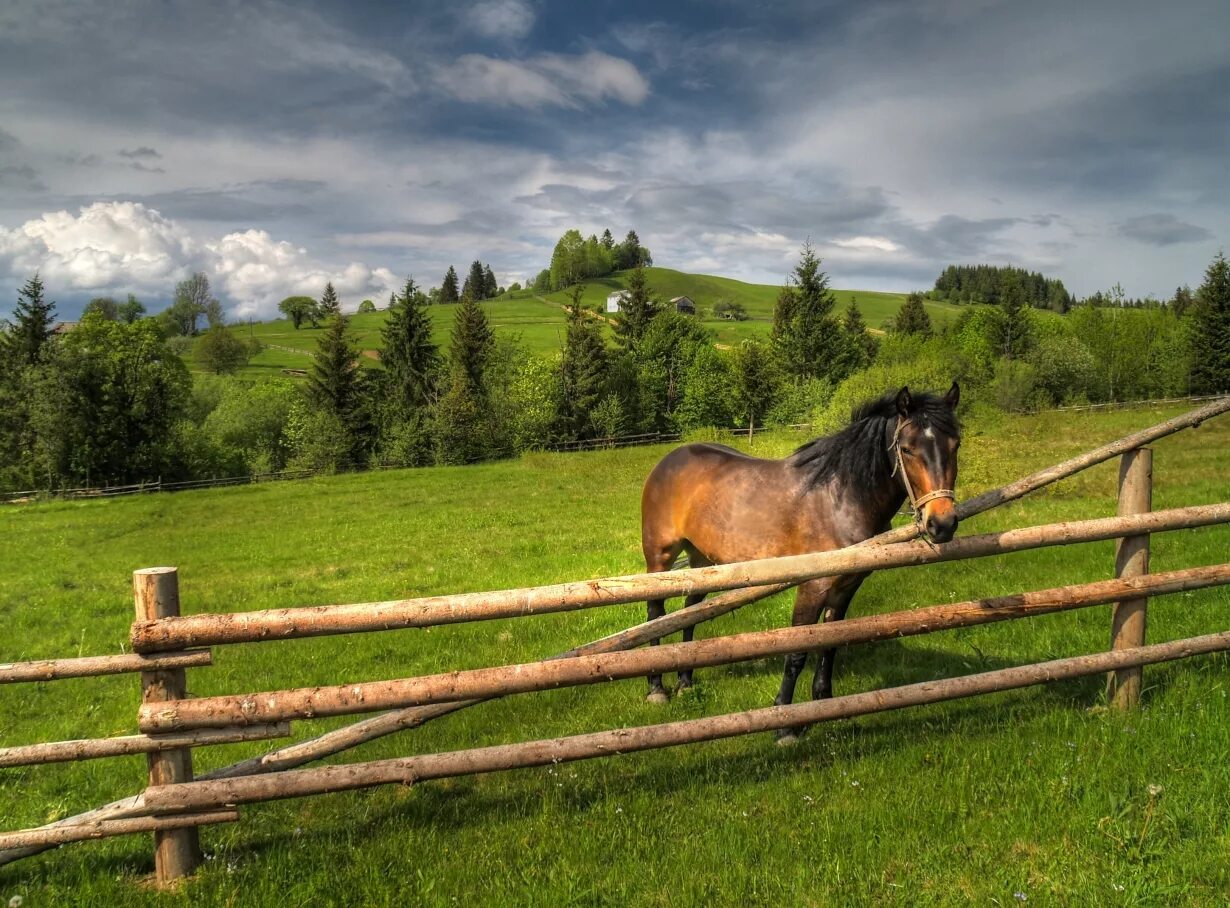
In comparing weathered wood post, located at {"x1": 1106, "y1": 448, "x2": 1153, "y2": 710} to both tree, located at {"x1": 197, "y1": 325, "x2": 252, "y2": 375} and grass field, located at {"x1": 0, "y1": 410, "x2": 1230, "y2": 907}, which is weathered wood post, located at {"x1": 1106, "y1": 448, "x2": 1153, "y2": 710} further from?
tree, located at {"x1": 197, "y1": 325, "x2": 252, "y2": 375}

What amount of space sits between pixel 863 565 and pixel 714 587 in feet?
3.36

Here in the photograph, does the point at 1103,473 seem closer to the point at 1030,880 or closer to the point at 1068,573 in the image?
the point at 1068,573

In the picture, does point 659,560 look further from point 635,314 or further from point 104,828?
point 635,314

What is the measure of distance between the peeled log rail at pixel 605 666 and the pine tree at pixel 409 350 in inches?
2150

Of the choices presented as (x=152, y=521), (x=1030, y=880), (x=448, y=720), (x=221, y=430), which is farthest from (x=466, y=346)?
(x=1030, y=880)

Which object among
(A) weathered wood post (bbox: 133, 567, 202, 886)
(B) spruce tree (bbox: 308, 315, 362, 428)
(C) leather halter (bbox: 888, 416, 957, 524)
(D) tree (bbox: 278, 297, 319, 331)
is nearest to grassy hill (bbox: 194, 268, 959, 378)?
(D) tree (bbox: 278, 297, 319, 331)

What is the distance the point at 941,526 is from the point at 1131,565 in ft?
6.17

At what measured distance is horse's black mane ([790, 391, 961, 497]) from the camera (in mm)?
5469

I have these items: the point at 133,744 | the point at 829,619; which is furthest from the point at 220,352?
the point at 829,619

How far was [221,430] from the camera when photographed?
58.4m

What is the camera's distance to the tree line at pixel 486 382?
4416 cm

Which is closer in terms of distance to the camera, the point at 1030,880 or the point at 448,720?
the point at 1030,880

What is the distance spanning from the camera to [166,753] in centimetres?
380

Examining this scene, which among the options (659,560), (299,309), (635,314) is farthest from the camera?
(299,309)
